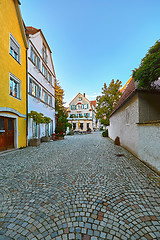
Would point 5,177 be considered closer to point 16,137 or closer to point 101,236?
point 101,236

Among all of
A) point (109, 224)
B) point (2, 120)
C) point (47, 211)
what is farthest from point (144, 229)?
point (2, 120)

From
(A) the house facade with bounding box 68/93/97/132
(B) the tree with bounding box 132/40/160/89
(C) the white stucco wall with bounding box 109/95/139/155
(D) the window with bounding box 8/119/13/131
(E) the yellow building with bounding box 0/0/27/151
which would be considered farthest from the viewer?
(A) the house facade with bounding box 68/93/97/132

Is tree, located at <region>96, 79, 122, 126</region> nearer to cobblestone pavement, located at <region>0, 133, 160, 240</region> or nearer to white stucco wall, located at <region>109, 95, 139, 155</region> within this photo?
white stucco wall, located at <region>109, 95, 139, 155</region>

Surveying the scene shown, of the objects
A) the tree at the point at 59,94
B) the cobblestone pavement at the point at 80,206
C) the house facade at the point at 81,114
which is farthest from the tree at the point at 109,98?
the cobblestone pavement at the point at 80,206

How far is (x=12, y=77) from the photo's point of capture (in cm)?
755

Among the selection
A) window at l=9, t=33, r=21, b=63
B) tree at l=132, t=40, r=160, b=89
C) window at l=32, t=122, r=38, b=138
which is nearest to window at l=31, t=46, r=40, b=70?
window at l=9, t=33, r=21, b=63

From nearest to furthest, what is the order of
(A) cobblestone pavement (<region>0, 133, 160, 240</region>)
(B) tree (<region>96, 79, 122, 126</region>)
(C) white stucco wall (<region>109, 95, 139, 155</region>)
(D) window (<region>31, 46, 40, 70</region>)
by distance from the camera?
(A) cobblestone pavement (<region>0, 133, 160, 240</region>), (C) white stucco wall (<region>109, 95, 139, 155</region>), (D) window (<region>31, 46, 40, 70</region>), (B) tree (<region>96, 79, 122, 126</region>)

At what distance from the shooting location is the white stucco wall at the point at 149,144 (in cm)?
393

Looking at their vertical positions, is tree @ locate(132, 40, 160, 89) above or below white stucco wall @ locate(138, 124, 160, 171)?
above

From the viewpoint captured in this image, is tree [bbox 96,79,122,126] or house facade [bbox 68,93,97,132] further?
house facade [bbox 68,93,97,132]

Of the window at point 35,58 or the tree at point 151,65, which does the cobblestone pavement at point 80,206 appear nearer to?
the tree at point 151,65

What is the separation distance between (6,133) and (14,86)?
339cm

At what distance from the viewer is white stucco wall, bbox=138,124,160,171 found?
12.9 ft

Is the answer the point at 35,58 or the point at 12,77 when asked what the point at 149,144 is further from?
the point at 35,58
